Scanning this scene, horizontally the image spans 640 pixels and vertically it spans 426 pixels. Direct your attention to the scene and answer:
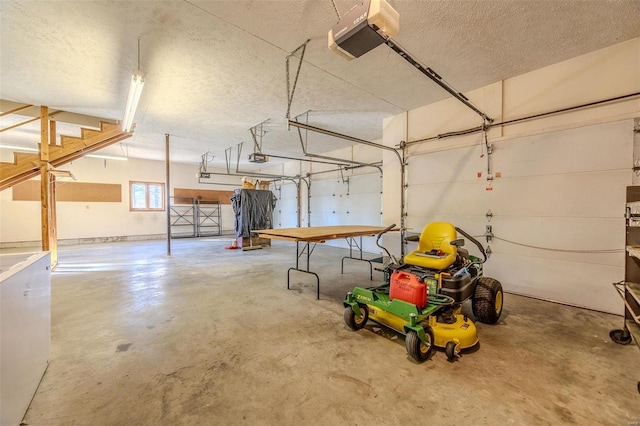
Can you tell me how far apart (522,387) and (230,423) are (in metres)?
1.98

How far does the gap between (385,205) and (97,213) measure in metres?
10.5

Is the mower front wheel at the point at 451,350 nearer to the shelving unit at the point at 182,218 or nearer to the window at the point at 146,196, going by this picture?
the shelving unit at the point at 182,218

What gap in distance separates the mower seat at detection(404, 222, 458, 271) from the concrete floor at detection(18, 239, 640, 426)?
804 millimetres

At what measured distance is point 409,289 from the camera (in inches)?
89.1

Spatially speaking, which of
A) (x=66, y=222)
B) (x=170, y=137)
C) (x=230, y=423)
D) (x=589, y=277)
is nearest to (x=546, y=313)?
(x=589, y=277)

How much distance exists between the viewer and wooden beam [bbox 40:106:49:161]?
4.76 m

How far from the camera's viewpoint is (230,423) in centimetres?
147

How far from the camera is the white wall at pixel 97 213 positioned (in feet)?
26.3

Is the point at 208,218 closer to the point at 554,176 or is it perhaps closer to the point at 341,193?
the point at 341,193

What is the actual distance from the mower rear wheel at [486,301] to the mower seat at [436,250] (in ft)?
1.34

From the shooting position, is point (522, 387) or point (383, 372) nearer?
point (522, 387)

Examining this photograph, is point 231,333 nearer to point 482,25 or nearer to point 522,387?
point 522,387

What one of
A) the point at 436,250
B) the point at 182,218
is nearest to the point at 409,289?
the point at 436,250

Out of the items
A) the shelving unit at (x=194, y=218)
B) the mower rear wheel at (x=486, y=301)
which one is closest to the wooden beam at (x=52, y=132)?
the shelving unit at (x=194, y=218)
